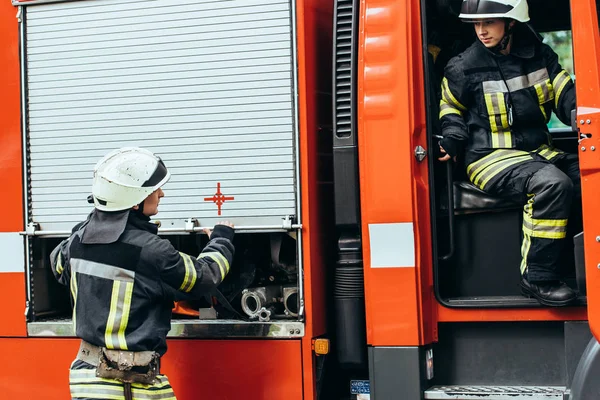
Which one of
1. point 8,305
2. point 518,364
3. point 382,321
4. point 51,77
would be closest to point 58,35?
point 51,77

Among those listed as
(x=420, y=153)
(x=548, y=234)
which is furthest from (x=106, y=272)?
(x=548, y=234)

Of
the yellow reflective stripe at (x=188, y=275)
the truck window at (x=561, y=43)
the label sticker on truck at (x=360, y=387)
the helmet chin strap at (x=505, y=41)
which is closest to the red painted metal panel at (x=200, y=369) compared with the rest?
the label sticker on truck at (x=360, y=387)

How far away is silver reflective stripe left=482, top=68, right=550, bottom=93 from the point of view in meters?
4.04

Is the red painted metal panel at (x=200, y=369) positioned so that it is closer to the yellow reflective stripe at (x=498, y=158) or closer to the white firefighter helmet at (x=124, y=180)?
the white firefighter helmet at (x=124, y=180)

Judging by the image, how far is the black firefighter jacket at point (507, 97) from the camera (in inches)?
159

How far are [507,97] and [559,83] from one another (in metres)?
0.23

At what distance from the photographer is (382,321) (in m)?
4.00

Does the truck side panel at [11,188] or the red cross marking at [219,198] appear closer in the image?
the red cross marking at [219,198]

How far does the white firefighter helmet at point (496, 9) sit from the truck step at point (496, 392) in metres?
1.52

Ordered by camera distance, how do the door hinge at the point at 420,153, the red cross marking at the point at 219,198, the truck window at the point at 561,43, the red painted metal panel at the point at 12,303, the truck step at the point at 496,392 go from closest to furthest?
the truck step at the point at 496,392 < the door hinge at the point at 420,153 < the red cross marking at the point at 219,198 < the red painted metal panel at the point at 12,303 < the truck window at the point at 561,43

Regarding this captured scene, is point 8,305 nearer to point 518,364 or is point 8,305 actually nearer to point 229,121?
point 229,121

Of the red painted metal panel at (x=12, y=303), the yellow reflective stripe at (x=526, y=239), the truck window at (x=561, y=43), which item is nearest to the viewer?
the yellow reflective stripe at (x=526, y=239)

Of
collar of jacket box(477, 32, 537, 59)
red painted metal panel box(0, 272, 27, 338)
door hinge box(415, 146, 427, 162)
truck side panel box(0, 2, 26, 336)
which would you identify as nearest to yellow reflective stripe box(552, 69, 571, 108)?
collar of jacket box(477, 32, 537, 59)

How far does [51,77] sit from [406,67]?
68.1 inches
